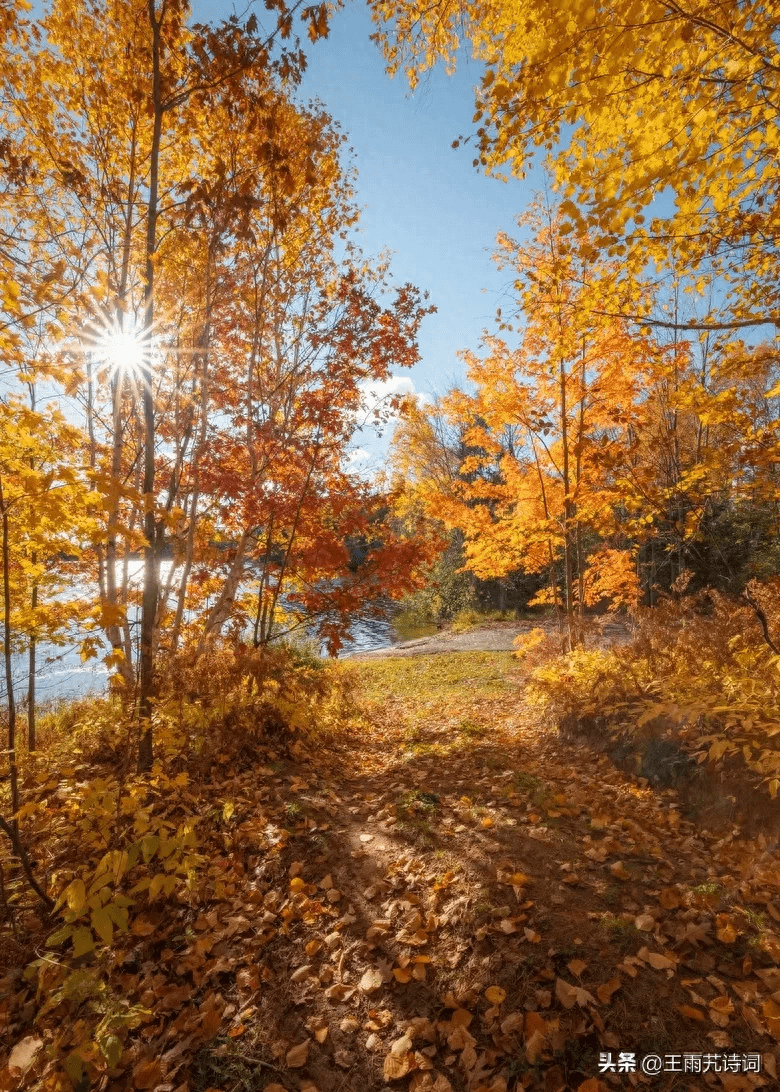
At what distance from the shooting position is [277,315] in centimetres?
754

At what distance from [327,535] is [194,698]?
255 centimetres

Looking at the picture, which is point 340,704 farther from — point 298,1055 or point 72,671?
point 72,671

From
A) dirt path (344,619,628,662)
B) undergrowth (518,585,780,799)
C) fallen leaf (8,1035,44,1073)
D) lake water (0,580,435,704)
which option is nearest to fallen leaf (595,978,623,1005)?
undergrowth (518,585,780,799)

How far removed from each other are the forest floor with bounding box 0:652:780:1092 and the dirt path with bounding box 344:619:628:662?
1165 centimetres

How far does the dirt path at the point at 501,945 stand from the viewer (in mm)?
2238

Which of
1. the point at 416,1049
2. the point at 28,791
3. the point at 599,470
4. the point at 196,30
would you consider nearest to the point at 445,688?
the point at 599,470

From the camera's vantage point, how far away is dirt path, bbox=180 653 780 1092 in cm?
224

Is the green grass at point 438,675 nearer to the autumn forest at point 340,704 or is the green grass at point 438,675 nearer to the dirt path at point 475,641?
the dirt path at point 475,641

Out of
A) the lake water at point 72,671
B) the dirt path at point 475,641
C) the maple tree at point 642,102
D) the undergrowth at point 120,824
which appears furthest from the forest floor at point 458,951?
the dirt path at point 475,641

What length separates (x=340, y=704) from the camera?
26.3 feet

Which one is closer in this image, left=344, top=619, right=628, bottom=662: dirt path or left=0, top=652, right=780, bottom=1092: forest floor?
left=0, top=652, right=780, bottom=1092: forest floor

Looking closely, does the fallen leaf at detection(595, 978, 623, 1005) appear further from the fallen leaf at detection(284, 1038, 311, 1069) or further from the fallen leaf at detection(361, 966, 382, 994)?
the fallen leaf at detection(284, 1038, 311, 1069)

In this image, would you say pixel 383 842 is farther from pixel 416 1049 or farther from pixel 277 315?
pixel 277 315

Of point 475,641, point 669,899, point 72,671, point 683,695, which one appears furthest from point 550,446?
point 72,671
